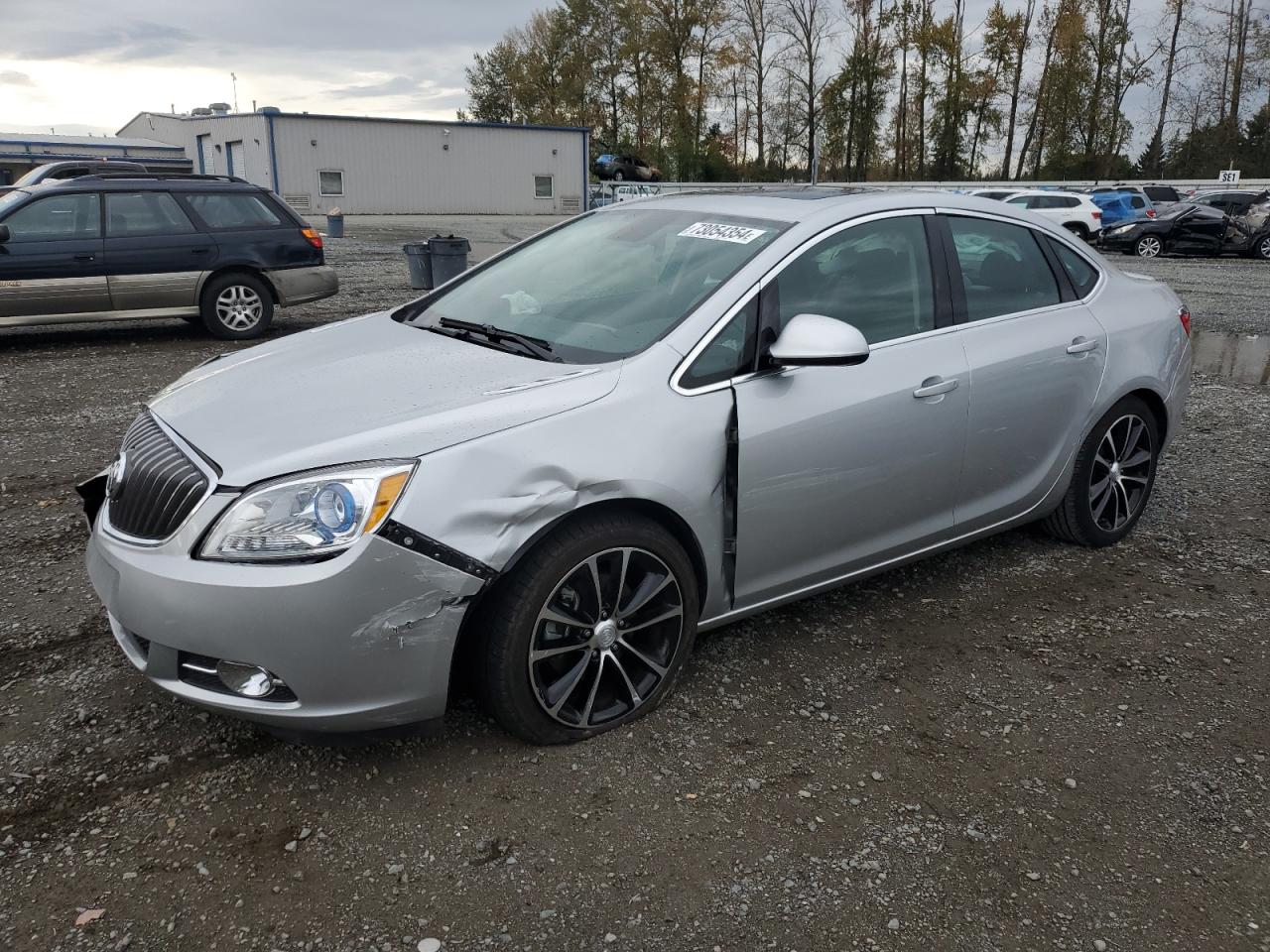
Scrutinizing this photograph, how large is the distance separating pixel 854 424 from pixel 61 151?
5589 cm

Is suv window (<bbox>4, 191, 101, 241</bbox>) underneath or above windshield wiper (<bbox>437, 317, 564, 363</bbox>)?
above

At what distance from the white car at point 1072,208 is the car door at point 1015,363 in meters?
24.7

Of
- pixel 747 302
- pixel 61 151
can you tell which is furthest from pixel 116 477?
pixel 61 151

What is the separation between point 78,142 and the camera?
51906mm

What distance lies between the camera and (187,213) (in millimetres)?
9969

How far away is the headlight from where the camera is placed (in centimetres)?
252

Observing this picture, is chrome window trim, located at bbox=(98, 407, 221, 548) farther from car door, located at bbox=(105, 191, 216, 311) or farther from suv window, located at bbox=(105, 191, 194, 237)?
suv window, located at bbox=(105, 191, 194, 237)

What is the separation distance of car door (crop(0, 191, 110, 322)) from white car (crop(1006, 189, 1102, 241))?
23379mm

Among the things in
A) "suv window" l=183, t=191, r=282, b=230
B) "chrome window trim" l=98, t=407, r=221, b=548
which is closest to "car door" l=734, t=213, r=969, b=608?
"chrome window trim" l=98, t=407, r=221, b=548

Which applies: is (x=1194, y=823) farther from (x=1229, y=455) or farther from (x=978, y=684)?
(x=1229, y=455)

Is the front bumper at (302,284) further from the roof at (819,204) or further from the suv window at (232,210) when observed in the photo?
the roof at (819,204)

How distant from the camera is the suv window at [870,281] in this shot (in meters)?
3.41

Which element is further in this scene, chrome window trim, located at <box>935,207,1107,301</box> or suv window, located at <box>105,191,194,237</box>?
suv window, located at <box>105,191,194,237</box>

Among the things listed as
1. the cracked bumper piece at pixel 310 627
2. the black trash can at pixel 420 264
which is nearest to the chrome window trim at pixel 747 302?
the cracked bumper piece at pixel 310 627
